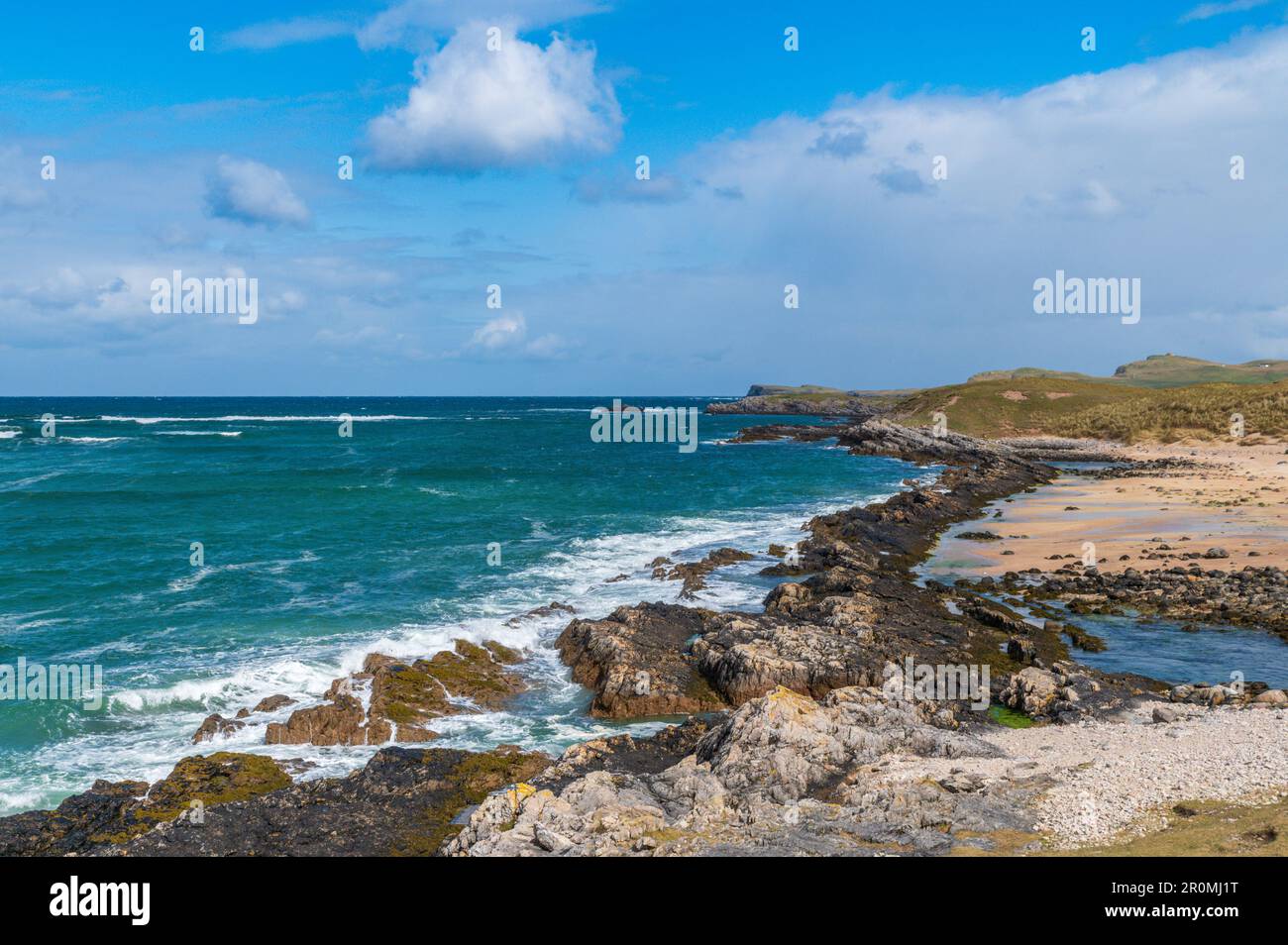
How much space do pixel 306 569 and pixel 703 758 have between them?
28926 mm

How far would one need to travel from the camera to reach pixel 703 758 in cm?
1766

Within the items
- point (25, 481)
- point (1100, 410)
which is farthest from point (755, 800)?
point (1100, 410)

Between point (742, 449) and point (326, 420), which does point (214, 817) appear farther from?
point (326, 420)

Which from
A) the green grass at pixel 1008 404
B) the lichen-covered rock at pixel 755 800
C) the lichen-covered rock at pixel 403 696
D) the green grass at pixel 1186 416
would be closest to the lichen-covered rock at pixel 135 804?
the lichen-covered rock at pixel 403 696

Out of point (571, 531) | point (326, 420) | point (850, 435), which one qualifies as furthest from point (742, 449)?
point (326, 420)

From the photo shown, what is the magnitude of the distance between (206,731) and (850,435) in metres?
105

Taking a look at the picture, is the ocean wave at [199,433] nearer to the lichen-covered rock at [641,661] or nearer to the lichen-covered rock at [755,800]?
the lichen-covered rock at [641,661]

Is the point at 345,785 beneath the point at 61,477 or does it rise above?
beneath

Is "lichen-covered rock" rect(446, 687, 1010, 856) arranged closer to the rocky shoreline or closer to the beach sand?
the rocky shoreline

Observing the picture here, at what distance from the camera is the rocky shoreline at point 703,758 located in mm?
14000

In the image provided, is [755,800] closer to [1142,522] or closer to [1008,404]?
[1142,522]

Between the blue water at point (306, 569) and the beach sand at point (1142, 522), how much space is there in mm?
11417

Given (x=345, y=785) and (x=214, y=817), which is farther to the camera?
(x=345, y=785)

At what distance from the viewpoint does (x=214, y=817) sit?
15.4 metres
